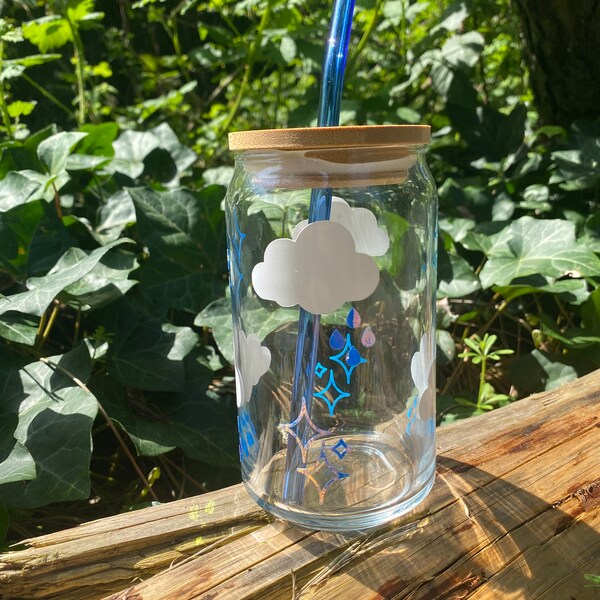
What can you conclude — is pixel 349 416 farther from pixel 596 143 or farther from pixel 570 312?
pixel 596 143

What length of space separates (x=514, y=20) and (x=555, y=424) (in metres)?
1.63

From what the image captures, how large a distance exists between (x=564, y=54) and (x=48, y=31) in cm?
130

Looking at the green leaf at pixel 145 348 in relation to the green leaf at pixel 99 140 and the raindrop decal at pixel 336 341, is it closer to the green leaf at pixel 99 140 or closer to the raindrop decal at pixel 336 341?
the raindrop decal at pixel 336 341

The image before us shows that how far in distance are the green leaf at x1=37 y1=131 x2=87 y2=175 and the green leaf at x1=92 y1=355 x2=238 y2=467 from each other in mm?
501

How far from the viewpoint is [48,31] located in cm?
163

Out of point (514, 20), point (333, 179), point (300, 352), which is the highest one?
point (514, 20)

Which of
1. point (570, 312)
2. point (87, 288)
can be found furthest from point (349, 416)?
point (570, 312)

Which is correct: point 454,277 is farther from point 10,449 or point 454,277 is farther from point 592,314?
point 10,449

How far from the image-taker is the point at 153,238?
1.26m

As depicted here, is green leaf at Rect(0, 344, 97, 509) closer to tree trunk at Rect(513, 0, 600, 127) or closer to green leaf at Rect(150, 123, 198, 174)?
green leaf at Rect(150, 123, 198, 174)

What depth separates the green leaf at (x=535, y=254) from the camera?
4.10ft

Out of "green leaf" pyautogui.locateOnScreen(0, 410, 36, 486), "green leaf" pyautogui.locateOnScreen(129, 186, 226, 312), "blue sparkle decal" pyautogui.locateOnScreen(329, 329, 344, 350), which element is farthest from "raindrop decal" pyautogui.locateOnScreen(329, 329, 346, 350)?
"green leaf" pyautogui.locateOnScreen(129, 186, 226, 312)

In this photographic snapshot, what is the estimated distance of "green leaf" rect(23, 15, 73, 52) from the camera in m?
1.60

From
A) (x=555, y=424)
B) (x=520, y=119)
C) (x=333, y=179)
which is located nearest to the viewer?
(x=333, y=179)
